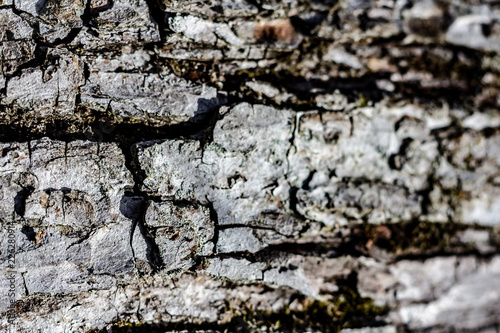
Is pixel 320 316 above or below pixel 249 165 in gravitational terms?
below

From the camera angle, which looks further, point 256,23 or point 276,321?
point 276,321

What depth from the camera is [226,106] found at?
5.93 ft

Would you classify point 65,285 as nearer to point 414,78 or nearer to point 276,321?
point 276,321

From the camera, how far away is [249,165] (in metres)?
1.81

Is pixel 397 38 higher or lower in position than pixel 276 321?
higher

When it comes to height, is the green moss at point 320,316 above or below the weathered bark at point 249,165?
below

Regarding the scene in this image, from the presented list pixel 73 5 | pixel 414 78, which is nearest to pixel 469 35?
pixel 414 78

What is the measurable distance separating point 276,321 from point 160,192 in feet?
3.08

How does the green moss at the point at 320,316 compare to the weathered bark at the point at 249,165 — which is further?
the green moss at the point at 320,316

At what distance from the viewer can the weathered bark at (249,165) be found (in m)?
1.71

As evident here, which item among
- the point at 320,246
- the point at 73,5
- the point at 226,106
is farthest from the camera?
the point at 320,246

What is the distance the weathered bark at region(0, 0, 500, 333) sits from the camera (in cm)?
171

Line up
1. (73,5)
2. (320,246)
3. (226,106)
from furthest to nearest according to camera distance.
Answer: (320,246) < (226,106) < (73,5)

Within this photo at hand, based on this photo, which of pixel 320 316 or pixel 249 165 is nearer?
pixel 249 165
